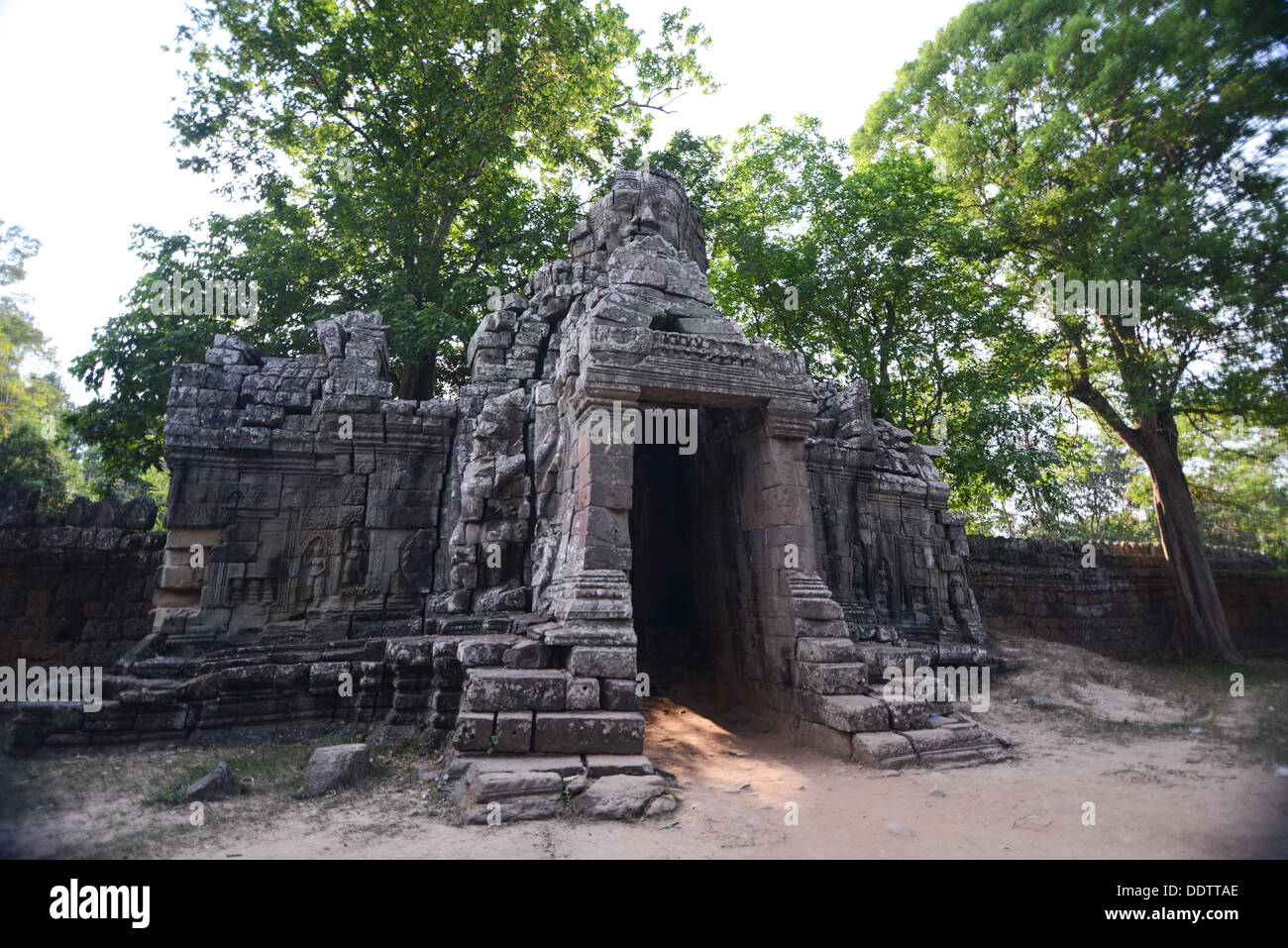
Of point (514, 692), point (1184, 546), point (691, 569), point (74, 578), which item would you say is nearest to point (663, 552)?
point (691, 569)

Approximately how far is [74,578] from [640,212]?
31.5ft

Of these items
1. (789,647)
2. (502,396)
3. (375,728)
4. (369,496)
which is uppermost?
(502,396)

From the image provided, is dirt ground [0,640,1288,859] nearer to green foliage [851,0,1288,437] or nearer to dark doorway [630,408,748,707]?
dark doorway [630,408,748,707]

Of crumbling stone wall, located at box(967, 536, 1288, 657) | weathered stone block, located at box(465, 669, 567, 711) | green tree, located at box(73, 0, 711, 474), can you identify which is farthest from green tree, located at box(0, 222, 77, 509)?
crumbling stone wall, located at box(967, 536, 1288, 657)

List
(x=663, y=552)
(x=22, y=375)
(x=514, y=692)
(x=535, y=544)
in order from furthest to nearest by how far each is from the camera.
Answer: (x=22, y=375) < (x=663, y=552) < (x=535, y=544) < (x=514, y=692)

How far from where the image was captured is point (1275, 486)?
1417cm

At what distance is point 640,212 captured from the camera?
9102mm

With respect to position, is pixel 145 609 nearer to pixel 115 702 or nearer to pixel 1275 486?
pixel 115 702

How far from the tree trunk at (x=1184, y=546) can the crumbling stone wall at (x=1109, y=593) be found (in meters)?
0.80

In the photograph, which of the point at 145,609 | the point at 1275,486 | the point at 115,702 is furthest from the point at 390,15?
the point at 1275,486

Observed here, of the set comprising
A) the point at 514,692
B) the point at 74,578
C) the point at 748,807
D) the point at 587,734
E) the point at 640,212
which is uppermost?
the point at 640,212

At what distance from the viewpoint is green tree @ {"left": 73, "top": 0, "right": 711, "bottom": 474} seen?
1352 centimetres

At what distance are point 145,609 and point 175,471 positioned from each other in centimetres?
330

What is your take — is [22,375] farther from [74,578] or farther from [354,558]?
[354,558]
